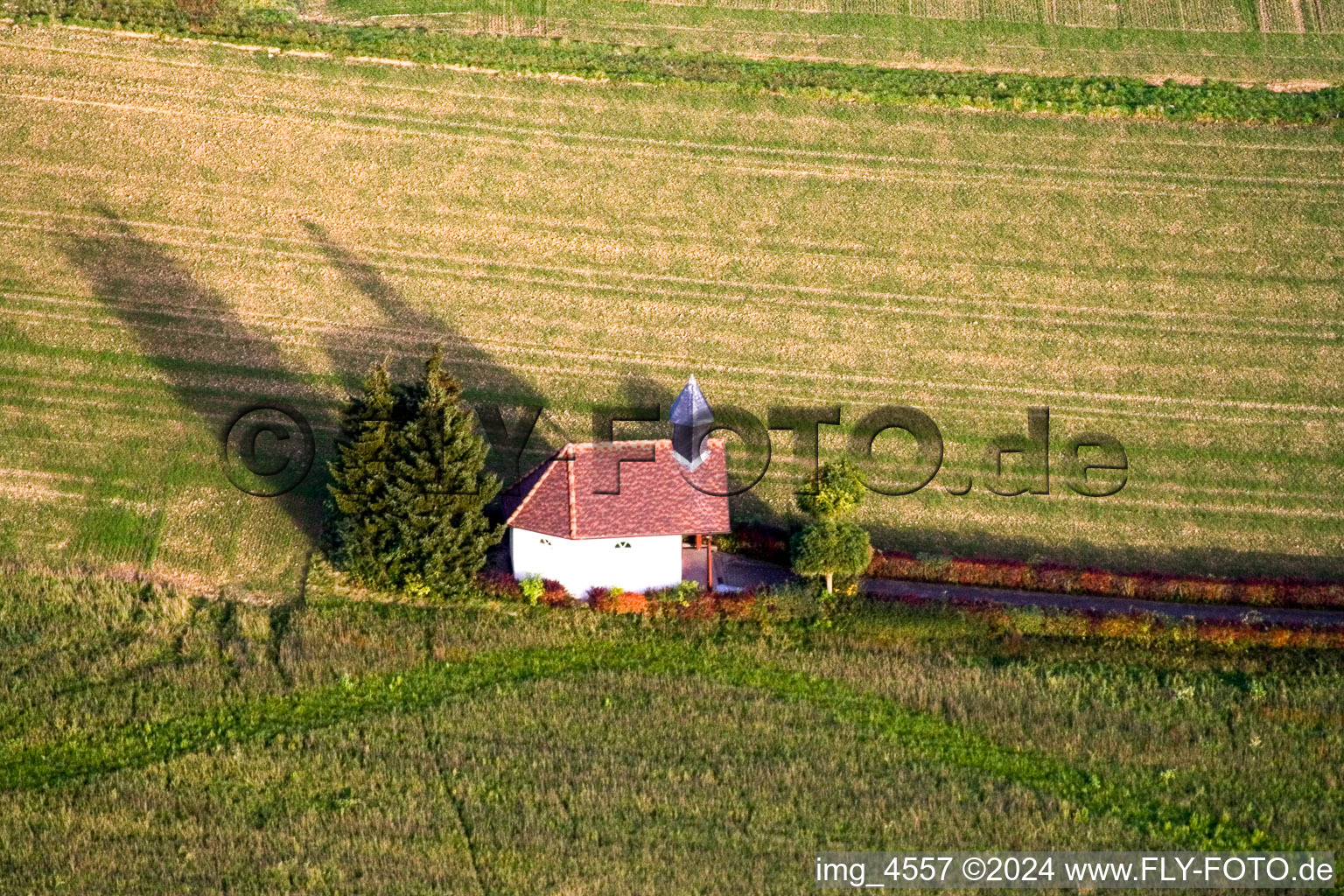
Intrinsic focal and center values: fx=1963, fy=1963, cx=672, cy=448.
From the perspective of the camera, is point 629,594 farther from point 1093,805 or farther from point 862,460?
point 1093,805

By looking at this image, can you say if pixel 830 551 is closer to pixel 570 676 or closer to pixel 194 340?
pixel 570 676

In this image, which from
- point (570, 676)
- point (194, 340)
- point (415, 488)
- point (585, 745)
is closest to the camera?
point (585, 745)

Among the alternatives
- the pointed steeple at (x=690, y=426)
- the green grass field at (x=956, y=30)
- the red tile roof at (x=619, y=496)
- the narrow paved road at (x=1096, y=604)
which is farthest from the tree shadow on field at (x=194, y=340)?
the narrow paved road at (x=1096, y=604)

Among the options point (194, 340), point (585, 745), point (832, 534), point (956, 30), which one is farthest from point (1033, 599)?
point (956, 30)

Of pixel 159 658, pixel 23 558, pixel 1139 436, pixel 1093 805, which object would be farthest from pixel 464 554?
pixel 1139 436

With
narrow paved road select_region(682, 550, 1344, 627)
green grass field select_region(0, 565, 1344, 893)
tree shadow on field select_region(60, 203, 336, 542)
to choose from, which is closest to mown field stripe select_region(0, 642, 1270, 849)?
green grass field select_region(0, 565, 1344, 893)

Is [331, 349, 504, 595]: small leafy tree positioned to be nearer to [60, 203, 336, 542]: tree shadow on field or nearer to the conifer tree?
the conifer tree

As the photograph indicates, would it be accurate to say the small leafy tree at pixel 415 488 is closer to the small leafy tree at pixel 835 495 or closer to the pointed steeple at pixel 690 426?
the pointed steeple at pixel 690 426
